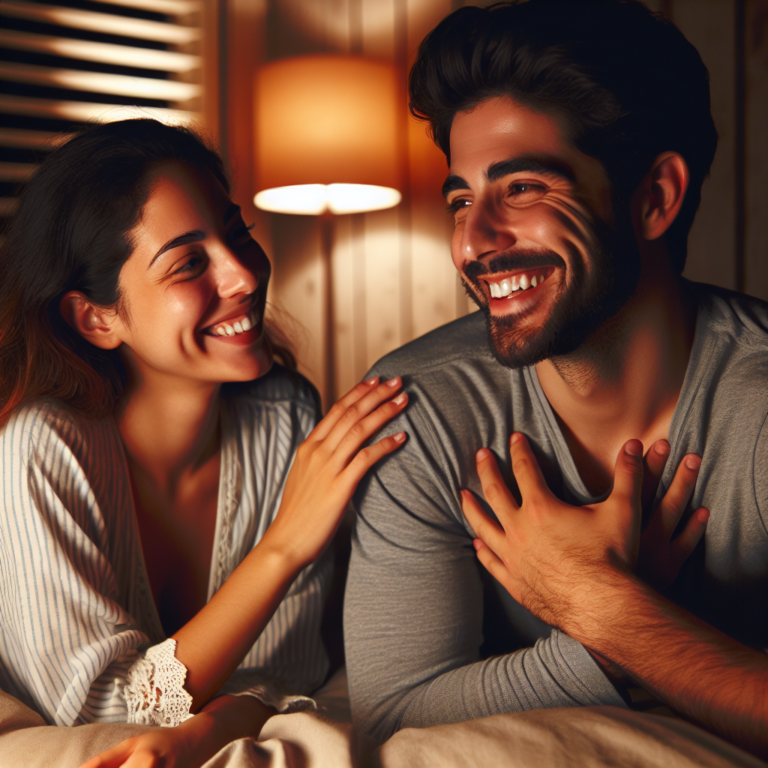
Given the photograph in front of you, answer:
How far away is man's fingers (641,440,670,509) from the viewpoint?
1.07 m

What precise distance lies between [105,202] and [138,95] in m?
1.25

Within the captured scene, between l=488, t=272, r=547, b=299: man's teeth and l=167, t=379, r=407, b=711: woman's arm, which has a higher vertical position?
l=488, t=272, r=547, b=299: man's teeth

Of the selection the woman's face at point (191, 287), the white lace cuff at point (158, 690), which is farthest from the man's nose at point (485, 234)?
the white lace cuff at point (158, 690)

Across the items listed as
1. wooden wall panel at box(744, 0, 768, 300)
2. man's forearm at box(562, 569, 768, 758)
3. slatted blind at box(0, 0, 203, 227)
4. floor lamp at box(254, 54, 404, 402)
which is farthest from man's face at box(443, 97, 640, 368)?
wooden wall panel at box(744, 0, 768, 300)

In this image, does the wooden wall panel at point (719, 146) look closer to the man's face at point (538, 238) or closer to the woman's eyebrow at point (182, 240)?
the man's face at point (538, 238)

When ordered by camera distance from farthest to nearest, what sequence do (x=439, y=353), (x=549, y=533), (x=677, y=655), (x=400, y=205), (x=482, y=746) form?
(x=400, y=205)
(x=439, y=353)
(x=549, y=533)
(x=677, y=655)
(x=482, y=746)

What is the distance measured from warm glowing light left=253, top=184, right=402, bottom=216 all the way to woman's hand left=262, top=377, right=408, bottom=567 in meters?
1.26

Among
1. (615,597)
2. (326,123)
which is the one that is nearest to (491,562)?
(615,597)

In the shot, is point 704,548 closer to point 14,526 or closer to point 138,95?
point 14,526

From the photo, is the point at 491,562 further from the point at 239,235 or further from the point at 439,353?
the point at 239,235

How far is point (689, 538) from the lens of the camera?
40.0 inches

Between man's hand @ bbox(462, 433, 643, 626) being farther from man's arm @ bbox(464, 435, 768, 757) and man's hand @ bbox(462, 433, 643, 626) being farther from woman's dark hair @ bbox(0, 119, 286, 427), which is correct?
woman's dark hair @ bbox(0, 119, 286, 427)

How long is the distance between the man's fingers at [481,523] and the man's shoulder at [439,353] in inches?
9.0

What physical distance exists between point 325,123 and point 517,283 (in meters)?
1.20
